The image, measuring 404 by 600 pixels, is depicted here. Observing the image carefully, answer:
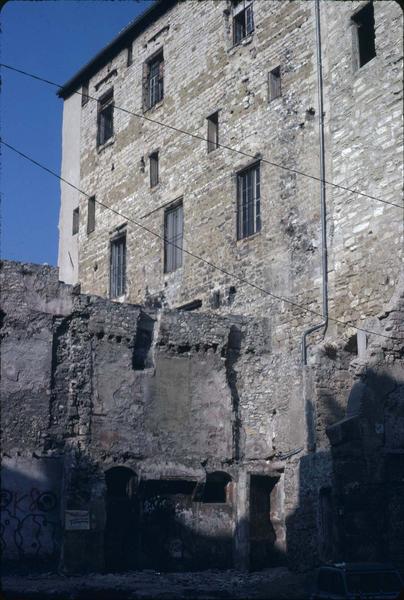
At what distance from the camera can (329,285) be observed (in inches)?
752

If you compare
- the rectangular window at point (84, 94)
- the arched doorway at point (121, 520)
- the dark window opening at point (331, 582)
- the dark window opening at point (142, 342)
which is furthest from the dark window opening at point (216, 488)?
the rectangular window at point (84, 94)

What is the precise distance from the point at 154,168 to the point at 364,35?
828cm

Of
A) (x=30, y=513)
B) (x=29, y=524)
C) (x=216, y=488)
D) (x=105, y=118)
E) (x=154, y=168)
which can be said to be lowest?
(x=29, y=524)

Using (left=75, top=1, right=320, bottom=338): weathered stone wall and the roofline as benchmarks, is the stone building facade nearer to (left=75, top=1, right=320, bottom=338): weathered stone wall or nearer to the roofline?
(left=75, top=1, right=320, bottom=338): weathered stone wall

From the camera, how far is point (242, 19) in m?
23.6

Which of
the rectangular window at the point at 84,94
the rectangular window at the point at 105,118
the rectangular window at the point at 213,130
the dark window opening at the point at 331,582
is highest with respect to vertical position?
the rectangular window at the point at 84,94

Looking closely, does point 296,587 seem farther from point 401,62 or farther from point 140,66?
point 140,66

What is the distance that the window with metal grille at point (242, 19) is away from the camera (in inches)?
910

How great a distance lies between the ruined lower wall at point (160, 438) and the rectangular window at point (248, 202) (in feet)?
11.1

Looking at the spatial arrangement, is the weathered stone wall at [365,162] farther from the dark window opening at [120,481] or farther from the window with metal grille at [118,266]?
the window with metal grille at [118,266]

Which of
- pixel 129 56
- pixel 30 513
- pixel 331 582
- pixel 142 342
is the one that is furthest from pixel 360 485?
pixel 129 56

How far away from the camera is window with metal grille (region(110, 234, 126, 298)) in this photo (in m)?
26.6

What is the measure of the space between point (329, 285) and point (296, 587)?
21.2 ft

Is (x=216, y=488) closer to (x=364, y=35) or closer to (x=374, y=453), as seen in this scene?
(x=374, y=453)
